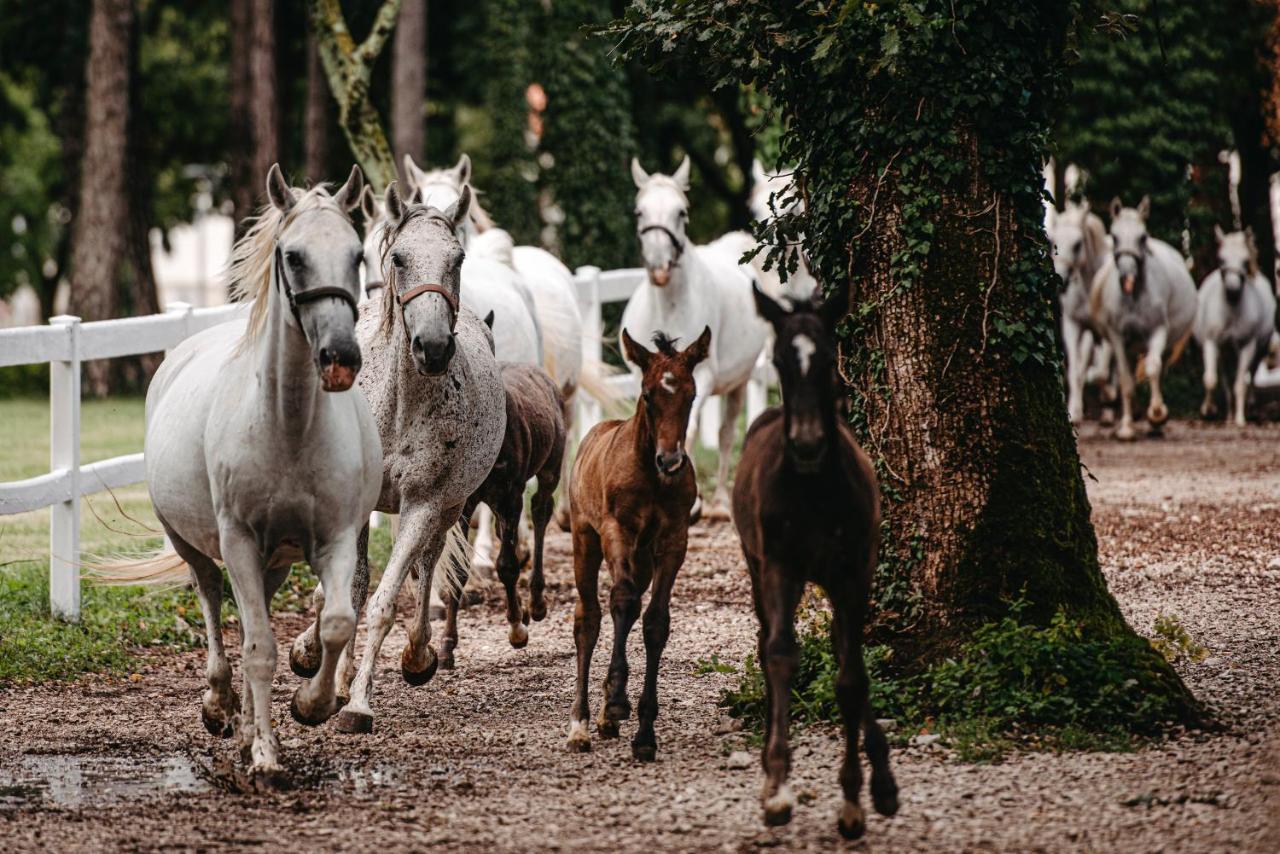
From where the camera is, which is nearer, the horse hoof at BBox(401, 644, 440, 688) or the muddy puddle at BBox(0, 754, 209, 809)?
the muddy puddle at BBox(0, 754, 209, 809)

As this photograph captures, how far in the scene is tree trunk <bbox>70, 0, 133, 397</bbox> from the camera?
2392cm

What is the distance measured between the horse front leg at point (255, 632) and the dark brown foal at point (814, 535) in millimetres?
1959

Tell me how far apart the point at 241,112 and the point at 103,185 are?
2.97 m

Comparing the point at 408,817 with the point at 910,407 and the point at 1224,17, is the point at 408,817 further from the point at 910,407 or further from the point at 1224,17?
the point at 1224,17

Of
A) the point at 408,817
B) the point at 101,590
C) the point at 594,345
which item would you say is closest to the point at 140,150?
the point at 594,345

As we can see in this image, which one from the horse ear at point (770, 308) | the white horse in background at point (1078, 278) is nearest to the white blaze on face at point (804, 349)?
the horse ear at point (770, 308)

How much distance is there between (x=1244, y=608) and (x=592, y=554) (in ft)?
14.0

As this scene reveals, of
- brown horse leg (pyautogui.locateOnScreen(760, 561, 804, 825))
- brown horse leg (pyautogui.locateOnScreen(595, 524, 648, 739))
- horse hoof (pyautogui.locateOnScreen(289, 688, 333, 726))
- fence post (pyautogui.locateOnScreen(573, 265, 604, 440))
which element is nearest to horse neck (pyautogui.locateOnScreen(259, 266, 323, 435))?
horse hoof (pyautogui.locateOnScreen(289, 688, 333, 726))

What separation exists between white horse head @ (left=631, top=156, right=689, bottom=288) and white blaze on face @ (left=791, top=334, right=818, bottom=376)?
7.32 metres

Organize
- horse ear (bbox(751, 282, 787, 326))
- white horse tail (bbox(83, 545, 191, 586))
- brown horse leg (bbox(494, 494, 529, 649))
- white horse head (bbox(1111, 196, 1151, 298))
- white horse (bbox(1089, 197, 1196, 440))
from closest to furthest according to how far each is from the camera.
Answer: horse ear (bbox(751, 282, 787, 326)) → white horse tail (bbox(83, 545, 191, 586)) → brown horse leg (bbox(494, 494, 529, 649)) → white horse head (bbox(1111, 196, 1151, 298)) → white horse (bbox(1089, 197, 1196, 440))

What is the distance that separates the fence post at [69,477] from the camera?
920 centimetres

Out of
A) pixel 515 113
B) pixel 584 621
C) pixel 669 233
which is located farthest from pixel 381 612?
pixel 515 113

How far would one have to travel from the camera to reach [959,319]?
6855mm

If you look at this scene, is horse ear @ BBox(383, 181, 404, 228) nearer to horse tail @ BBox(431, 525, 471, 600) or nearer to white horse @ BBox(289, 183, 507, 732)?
white horse @ BBox(289, 183, 507, 732)
